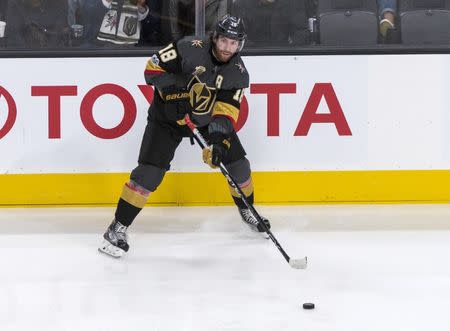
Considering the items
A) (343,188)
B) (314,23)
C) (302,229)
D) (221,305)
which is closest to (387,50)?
(314,23)

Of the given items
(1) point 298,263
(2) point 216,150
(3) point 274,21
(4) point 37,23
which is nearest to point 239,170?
(2) point 216,150

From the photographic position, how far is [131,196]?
4.21 metres

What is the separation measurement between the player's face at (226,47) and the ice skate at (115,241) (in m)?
0.84

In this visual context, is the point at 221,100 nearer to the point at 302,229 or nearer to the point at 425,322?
the point at 302,229

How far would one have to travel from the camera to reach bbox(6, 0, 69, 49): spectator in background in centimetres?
496

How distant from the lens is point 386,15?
4992 millimetres

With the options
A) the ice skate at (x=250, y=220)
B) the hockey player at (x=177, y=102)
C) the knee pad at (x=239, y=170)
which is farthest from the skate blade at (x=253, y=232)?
the hockey player at (x=177, y=102)

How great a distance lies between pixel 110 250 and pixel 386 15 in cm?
186

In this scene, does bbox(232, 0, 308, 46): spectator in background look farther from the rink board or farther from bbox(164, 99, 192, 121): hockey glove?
bbox(164, 99, 192, 121): hockey glove

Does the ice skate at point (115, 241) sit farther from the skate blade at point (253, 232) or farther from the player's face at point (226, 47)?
the player's face at point (226, 47)

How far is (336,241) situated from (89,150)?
52.8 inches

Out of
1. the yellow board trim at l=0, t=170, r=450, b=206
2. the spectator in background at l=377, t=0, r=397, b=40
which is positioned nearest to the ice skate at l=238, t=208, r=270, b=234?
the yellow board trim at l=0, t=170, r=450, b=206

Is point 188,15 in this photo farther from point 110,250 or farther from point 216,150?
point 110,250

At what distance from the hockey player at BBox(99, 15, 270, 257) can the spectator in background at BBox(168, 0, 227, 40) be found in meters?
0.71
